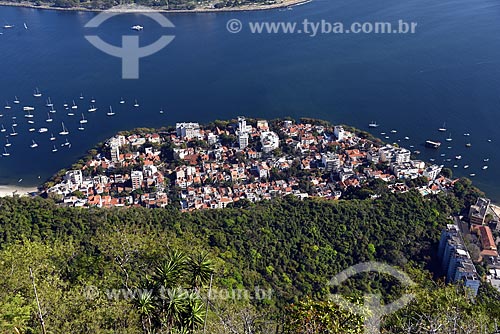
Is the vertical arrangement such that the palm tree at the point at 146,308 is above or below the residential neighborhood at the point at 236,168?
above

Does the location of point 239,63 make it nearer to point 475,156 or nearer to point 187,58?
point 187,58

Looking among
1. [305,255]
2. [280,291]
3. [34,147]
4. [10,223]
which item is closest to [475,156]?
[305,255]

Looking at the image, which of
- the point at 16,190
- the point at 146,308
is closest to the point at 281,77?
the point at 16,190

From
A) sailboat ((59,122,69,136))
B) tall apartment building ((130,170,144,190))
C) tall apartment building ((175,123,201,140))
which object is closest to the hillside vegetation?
tall apartment building ((130,170,144,190))

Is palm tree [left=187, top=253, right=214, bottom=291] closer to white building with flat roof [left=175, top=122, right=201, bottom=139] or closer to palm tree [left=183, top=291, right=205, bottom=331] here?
palm tree [left=183, top=291, right=205, bottom=331]

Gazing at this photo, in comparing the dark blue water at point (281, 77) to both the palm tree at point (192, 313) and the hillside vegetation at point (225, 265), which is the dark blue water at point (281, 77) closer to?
the hillside vegetation at point (225, 265)

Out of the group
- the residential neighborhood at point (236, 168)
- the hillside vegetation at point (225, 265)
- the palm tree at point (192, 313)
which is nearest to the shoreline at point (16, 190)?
the residential neighborhood at point (236, 168)

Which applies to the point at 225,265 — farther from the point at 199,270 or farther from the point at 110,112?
the point at 110,112
